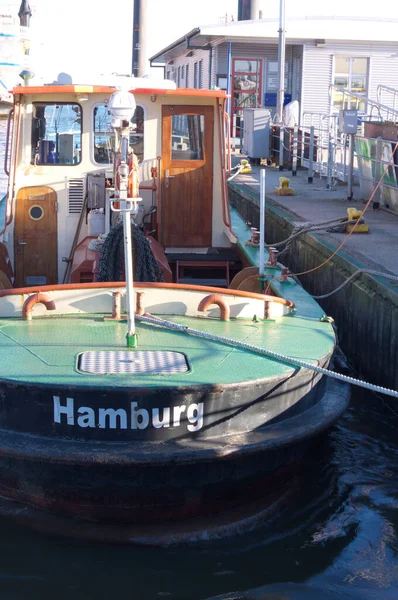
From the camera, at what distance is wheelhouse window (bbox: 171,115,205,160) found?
883 centimetres

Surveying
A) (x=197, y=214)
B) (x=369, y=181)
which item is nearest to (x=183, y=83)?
(x=369, y=181)

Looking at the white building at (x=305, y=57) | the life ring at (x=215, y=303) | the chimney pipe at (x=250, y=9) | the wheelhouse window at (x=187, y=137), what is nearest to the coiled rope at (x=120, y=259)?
the life ring at (x=215, y=303)

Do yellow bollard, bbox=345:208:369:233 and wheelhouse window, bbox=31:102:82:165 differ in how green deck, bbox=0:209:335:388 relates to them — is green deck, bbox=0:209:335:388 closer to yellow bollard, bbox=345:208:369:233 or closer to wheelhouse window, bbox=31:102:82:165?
wheelhouse window, bbox=31:102:82:165

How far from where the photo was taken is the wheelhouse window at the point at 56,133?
8.49m

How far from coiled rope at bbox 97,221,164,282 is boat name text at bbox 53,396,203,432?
2.17 metres

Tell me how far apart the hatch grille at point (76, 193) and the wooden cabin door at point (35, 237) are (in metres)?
0.17

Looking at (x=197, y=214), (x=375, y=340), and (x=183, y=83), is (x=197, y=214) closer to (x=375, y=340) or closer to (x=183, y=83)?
(x=375, y=340)

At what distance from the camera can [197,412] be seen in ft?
16.6

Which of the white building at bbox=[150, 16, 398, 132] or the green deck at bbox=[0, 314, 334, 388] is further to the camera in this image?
the white building at bbox=[150, 16, 398, 132]

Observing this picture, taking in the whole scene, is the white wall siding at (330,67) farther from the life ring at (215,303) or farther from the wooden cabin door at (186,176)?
the life ring at (215,303)

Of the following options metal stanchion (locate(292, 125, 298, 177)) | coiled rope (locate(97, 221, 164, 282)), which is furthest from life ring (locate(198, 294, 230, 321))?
metal stanchion (locate(292, 125, 298, 177))

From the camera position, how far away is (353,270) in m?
8.66

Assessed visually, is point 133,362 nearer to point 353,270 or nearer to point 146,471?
point 146,471

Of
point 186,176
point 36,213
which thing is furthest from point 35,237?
point 186,176
